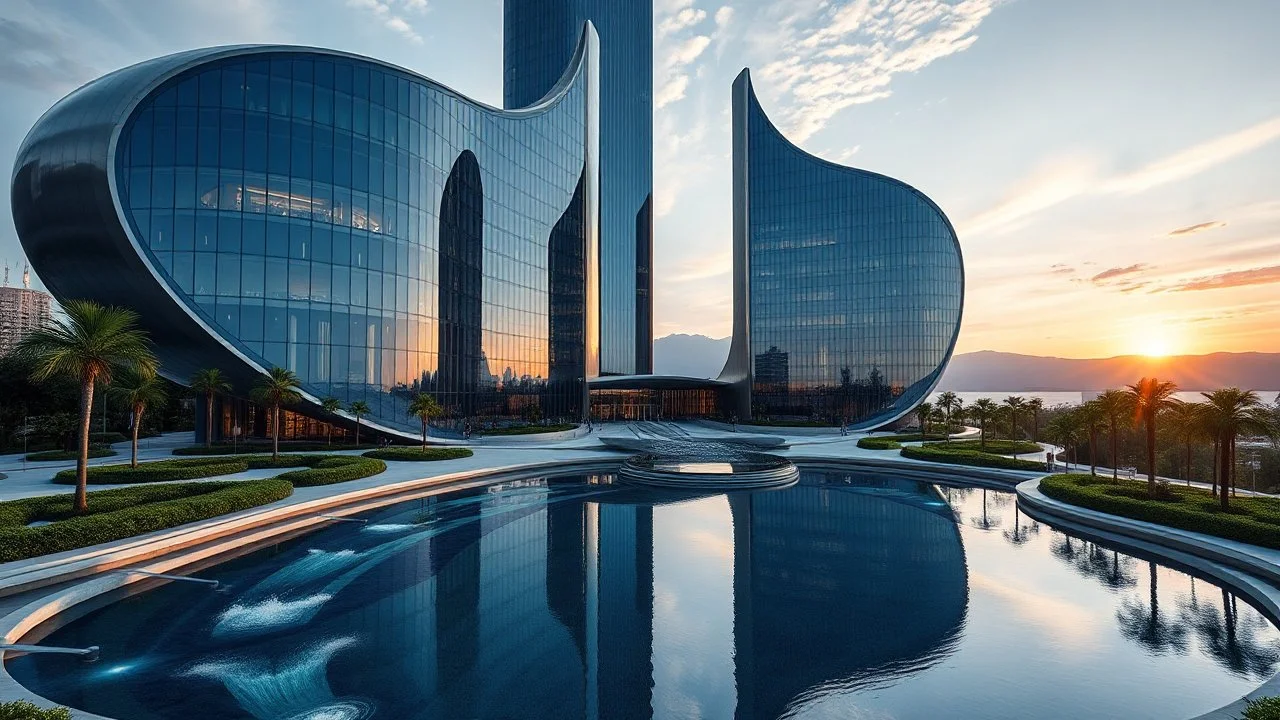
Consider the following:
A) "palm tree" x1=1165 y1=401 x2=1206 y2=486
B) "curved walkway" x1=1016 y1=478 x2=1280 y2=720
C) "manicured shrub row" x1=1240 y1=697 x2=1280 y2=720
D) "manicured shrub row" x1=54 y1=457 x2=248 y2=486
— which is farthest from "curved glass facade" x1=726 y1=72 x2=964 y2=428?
"manicured shrub row" x1=1240 y1=697 x2=1280 y2=720

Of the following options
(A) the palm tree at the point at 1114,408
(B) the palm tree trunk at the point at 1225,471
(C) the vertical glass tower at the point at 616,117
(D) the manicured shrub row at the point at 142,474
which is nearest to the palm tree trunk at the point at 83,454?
(D) the manicured shrub row at the point at 142,474

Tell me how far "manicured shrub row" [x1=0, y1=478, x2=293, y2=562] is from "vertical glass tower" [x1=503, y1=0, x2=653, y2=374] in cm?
8982

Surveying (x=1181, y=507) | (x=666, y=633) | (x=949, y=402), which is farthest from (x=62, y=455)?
(x=949, y=402)

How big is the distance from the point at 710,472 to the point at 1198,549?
19147mm

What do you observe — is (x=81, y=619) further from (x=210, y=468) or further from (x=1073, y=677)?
(x=1073, y=677)

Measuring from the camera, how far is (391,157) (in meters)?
44.3

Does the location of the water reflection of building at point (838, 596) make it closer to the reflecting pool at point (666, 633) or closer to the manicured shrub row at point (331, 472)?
the reflecting pool at point (666, 633)

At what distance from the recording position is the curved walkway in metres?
13.7

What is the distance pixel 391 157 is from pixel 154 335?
67.0 feet

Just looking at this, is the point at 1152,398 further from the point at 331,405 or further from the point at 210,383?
the point at 210,383

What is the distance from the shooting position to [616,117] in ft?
367

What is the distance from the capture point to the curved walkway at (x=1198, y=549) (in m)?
13.7

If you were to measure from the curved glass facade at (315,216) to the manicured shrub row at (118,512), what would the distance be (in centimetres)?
1820

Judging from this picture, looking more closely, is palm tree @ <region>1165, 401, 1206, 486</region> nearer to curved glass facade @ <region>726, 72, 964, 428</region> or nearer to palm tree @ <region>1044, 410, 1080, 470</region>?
palm tree @ <region>1044, 410, 1080, 470</region>
